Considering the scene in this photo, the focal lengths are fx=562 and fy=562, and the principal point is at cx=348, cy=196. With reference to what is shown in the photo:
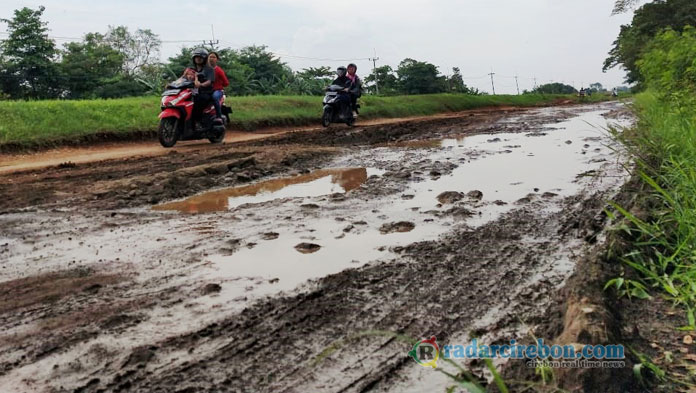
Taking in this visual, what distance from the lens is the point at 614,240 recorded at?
3.17 meters

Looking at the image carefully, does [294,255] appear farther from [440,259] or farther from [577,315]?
[577,315]

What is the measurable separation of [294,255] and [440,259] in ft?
2.95

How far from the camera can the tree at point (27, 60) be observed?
69.5 ft

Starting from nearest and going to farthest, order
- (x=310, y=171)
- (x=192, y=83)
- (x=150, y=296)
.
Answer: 1. (x=150, y=296)
2. (x=310, y=171)
3. (x=192, y=83)

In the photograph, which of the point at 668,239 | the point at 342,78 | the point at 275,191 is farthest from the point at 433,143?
the point at 668,239

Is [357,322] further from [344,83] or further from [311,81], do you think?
[311,81]

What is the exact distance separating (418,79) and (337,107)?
81.9 feet

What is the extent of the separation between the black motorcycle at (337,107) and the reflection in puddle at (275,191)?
7.96 meters

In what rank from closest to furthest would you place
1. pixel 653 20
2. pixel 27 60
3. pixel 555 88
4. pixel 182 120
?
pixel 182 120, pixel 27 60, pixel 653 20, pixel 555 88

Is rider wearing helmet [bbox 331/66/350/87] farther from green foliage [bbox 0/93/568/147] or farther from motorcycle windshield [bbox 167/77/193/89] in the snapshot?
motorcycle windshield [bbox 167/77/193/89]

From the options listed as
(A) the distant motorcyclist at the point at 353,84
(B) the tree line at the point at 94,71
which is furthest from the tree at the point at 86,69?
(A) the distant motorcyclist at the point at 353,84

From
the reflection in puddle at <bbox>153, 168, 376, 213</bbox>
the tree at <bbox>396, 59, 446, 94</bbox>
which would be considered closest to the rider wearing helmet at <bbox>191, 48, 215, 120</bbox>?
the reflection in puddle at <bbox>153, 168, 376, 213</bbox>

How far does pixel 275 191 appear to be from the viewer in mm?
5934

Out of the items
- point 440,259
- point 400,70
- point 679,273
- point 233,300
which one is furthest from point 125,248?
point 400,70
